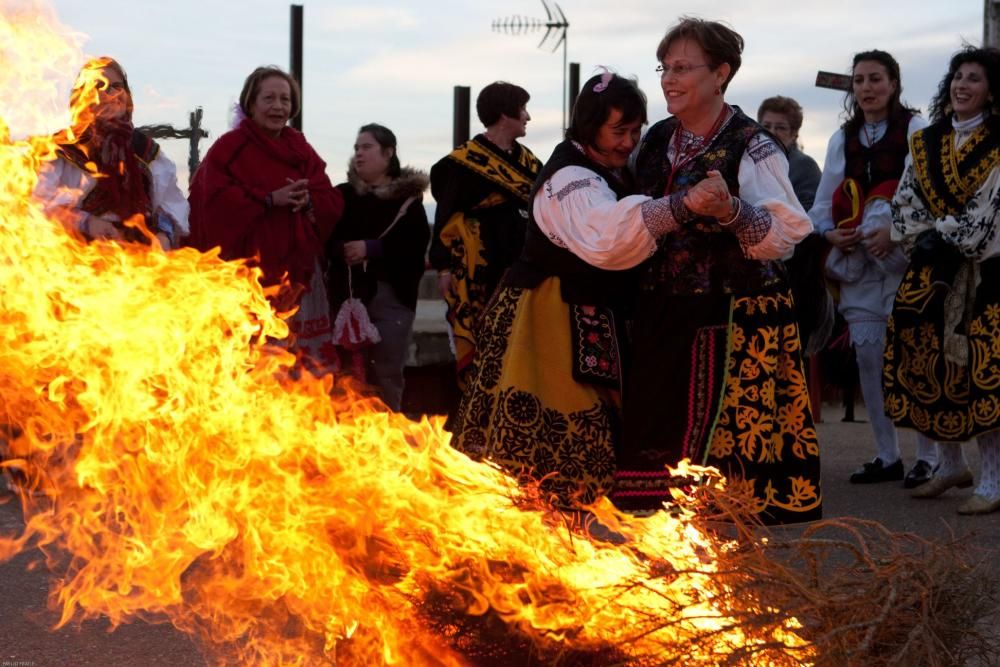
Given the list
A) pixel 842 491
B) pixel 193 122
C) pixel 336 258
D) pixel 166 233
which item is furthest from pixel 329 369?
pixel 842 491

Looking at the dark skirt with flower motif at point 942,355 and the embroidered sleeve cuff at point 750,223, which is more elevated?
the embroidered sleeve cuff at point 750,223

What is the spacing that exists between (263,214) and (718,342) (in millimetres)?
3414

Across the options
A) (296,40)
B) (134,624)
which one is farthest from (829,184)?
(296,40)

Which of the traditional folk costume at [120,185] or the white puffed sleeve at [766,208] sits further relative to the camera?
the traditional folk costume at [120,185]

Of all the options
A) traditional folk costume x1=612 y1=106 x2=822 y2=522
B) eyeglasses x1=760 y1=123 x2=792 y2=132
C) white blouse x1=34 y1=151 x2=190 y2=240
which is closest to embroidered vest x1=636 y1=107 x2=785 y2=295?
traditional folk costume x1=612 y1=106 x2=822 y2=522

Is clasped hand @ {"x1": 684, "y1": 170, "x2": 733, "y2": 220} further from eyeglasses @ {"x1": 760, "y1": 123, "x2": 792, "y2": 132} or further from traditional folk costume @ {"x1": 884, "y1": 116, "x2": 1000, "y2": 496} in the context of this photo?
eyeglasses @ {"x1": 760, "y1": 123, "x2": 792, "y2": 132}

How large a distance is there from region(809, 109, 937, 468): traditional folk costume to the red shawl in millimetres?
2789

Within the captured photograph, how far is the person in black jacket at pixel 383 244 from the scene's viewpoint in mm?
7859

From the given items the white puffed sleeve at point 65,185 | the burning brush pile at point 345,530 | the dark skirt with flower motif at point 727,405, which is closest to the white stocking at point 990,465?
the dark skirt with flower motif at point 727,405

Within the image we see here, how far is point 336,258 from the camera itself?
308 inches

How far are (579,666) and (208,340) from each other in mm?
1253

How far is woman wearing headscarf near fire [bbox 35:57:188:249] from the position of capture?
20.9 ft

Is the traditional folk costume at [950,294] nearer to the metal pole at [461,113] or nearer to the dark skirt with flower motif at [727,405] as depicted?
the dark skirt with flower motif at [727,405]

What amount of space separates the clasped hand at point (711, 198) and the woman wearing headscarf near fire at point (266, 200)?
333 cm
